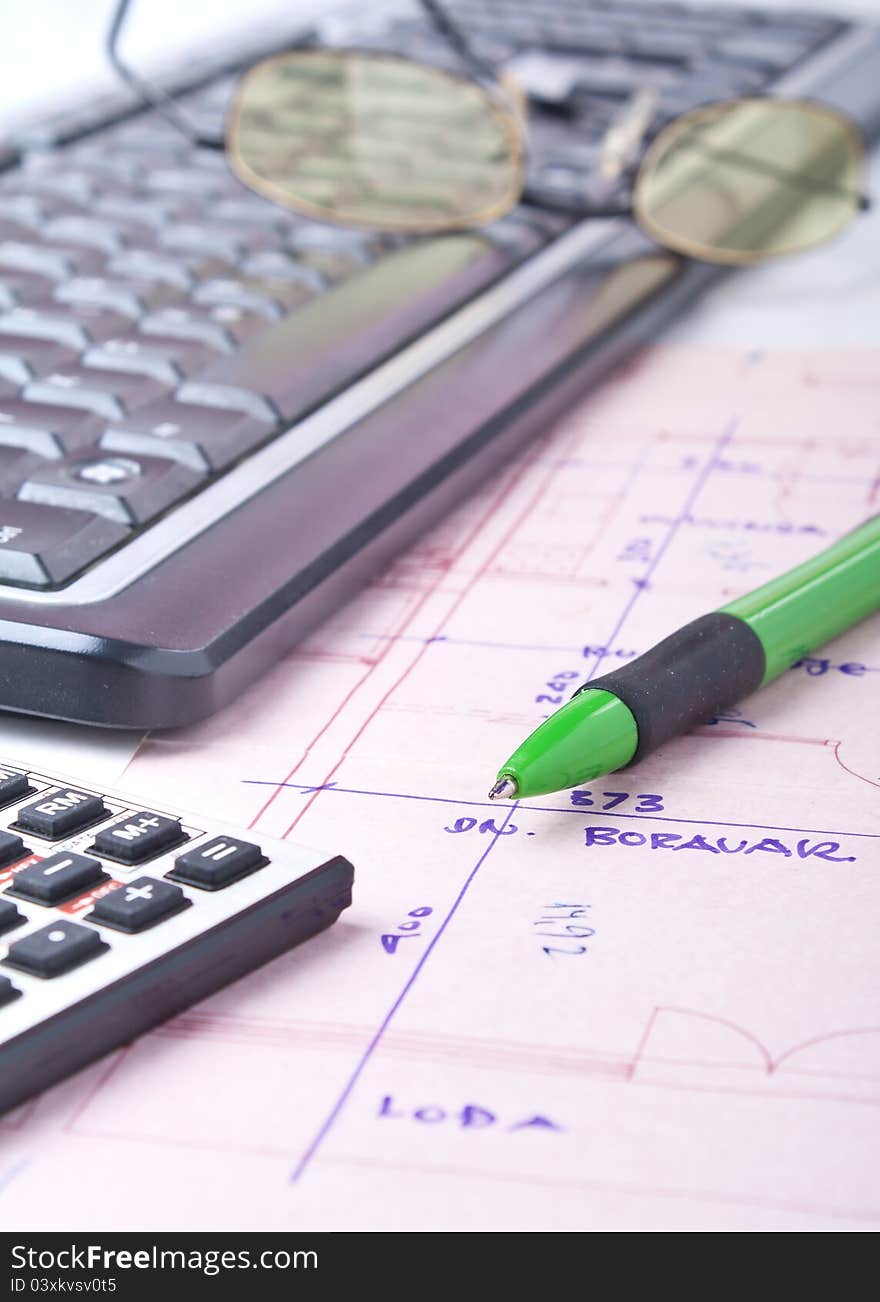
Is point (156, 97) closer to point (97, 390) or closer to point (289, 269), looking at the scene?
point (289, 269)

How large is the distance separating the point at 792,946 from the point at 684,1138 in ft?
0.21

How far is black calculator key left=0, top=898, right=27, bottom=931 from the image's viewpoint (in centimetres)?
31

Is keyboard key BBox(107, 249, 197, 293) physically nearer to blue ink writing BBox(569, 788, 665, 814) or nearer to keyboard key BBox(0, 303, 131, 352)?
keyboard key BBox(0, 303, 131, 352)

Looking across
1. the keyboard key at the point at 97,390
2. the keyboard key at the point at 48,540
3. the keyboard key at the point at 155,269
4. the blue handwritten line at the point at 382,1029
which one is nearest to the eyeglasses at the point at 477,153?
the keyboard key at the point at 155,269

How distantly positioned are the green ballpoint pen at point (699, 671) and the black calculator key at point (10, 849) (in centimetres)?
10

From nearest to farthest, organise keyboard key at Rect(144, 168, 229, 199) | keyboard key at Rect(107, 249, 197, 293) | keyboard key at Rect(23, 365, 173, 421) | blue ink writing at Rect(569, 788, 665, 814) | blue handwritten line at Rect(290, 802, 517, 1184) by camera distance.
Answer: blue handwritten line at Rect(290, 802, 517, 1184)
blue ink writing at Rect(569, 788, 665, 814)
keyboard key at Rect(23, 365, 173, 421)
keyboard key at Rect(107, 249, 197, 293)
keyboard key at Rect(144, 168, 229, 199)

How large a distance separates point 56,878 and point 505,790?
0.10 meters

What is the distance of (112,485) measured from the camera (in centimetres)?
46

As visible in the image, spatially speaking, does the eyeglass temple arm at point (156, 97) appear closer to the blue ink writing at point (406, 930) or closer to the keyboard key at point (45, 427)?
the keyboard key at point (45, 427)

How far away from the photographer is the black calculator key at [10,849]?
1.11ft

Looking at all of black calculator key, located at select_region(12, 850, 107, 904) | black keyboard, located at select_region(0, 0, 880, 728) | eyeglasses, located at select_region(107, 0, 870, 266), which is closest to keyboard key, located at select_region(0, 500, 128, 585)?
black keyboard, located at select_region(0, 0, 880, 728)

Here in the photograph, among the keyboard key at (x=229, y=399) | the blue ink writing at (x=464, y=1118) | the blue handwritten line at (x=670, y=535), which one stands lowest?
the blue handwritten line at (x=670, y=535)

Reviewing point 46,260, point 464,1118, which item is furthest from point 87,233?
point 464,1118

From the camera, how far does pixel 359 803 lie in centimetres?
40
